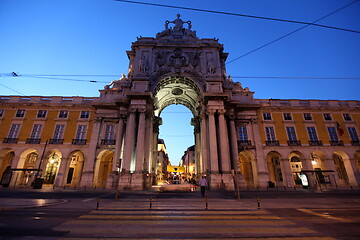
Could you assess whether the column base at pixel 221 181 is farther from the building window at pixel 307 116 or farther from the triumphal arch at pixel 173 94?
the building window at pixel 307 116

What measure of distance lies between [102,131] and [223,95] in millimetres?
20854

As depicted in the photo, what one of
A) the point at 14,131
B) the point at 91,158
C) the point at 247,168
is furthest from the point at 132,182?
the point at 14,131

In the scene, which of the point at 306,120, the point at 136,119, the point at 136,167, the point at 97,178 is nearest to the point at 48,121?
the point at 97,178

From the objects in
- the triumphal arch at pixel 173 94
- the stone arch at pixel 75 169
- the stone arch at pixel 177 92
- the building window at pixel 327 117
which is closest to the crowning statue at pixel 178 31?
the triumphal arch at pixel 173 94

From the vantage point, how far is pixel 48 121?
29125 millimetres

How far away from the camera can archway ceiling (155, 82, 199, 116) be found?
104 ft

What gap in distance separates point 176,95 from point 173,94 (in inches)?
29.6

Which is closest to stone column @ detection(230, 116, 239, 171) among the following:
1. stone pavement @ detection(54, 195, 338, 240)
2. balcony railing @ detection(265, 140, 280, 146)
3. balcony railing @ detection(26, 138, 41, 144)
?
balcony railing @ detection(265, 140, 280, 146)

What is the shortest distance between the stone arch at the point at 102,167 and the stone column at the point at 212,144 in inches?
657

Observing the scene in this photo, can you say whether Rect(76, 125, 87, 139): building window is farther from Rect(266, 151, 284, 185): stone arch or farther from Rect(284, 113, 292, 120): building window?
Rect(284, 113, 292, 120): building window

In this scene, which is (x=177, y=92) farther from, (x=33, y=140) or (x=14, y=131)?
(x=14, y=131)

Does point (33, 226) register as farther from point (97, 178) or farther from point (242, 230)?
point (97, 178)

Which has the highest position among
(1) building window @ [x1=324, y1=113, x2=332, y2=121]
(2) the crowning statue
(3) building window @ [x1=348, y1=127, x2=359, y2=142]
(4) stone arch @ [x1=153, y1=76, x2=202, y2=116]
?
(2) the crowning statue

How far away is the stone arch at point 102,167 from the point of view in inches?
1071
